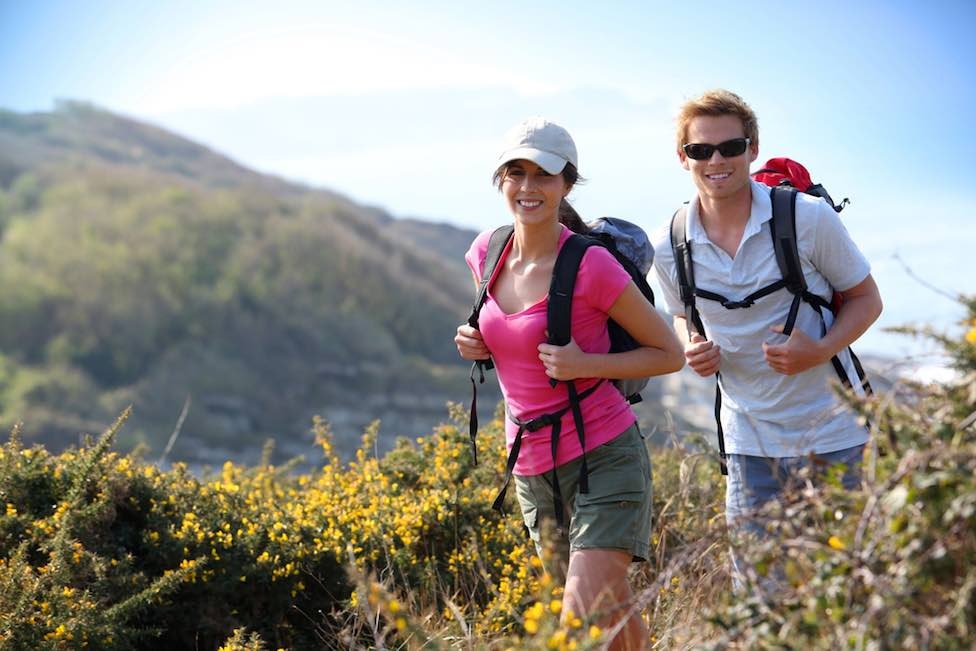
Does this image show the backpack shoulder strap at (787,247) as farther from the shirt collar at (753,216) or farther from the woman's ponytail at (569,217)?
the woman's ponytail at (569,217)

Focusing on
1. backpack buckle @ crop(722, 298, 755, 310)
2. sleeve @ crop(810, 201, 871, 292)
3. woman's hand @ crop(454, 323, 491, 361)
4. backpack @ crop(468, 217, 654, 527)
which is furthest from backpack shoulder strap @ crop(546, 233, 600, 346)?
sleeve @ crop(810, 201, 871, 292)

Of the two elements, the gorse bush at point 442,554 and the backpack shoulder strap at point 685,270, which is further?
the backpack shoulder strap at point 685,270

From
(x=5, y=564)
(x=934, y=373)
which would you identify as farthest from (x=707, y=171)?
(x=5, y=564)

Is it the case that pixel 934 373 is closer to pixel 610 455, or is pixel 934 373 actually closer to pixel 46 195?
pixel 610 455

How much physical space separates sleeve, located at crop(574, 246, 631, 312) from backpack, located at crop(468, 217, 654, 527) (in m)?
0.03

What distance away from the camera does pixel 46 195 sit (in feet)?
259

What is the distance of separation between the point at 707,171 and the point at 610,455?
3.46 feet

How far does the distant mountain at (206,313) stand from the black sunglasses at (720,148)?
5429 centimetres

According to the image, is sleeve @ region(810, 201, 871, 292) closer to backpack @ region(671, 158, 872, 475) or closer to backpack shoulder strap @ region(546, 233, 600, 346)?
backpack @ region(671, 158, 872, 475)

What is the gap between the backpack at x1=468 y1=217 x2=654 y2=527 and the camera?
3.67 meters

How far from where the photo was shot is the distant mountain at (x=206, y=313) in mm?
65125

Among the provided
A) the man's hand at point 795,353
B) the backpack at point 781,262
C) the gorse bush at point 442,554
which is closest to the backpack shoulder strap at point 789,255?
the backpack at point 781,262

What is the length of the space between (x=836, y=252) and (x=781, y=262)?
0.60ft

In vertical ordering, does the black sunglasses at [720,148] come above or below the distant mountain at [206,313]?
above
